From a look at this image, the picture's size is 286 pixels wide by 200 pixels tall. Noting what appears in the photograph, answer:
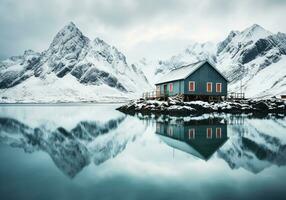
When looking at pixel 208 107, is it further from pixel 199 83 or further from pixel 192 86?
pixel 199 83

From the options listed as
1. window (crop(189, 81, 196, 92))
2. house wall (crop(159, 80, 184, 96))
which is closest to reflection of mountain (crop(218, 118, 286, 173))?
window (crop(189, 81, 196, 92))

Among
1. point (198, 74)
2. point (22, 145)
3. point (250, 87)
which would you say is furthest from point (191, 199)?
point (250, 87)

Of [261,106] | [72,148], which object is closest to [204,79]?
[261,106]

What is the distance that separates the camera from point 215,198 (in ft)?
23.1

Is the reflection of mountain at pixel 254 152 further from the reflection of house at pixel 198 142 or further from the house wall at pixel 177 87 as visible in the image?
the house wall at pixel 177 87

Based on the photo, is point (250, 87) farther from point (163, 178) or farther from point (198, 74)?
point (163, 178)

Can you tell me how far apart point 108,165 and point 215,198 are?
4944 mm

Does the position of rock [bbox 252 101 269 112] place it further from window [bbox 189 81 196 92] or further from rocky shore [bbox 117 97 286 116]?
window [bbox 189 81 196 92]

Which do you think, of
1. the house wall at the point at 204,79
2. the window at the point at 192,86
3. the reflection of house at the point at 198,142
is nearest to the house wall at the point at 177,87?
the house wall at the point at 204,79

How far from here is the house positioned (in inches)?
1801

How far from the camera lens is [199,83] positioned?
4666 cm

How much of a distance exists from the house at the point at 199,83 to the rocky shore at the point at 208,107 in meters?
2.77

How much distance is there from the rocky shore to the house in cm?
277

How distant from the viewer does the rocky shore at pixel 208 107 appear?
1636 inches
